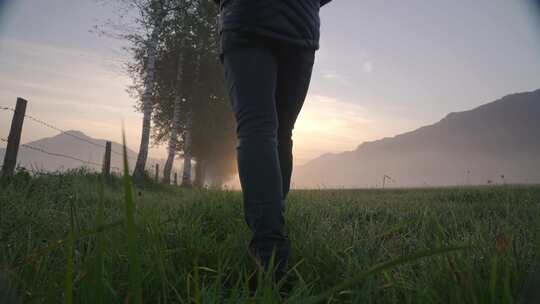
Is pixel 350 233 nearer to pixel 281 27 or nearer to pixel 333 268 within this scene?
pixel 333 268

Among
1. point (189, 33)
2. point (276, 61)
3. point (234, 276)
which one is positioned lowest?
point (234, 276)

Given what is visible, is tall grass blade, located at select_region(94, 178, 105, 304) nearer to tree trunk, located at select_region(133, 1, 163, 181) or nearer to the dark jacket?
the dark jacket

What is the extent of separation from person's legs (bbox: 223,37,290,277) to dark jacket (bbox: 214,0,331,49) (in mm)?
98

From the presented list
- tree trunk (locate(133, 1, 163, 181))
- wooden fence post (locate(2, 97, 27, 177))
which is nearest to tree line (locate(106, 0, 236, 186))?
tree trunk (locate(133, 1, 163, 181))

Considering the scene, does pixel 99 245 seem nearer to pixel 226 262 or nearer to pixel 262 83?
pixel 226 262

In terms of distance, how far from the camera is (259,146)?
1.55 meters

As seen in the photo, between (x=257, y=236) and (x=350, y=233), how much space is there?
38.6 inches

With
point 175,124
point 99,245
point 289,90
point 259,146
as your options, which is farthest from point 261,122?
point 175,124

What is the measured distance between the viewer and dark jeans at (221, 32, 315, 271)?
1.47 m

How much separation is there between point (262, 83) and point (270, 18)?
31 centimetres

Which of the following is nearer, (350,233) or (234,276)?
(234,276)

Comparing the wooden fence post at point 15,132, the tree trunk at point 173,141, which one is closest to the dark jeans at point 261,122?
the wooden fence post at point 15,132

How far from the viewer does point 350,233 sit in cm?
223

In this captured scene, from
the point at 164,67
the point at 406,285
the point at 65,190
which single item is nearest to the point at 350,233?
the point at 406,285
